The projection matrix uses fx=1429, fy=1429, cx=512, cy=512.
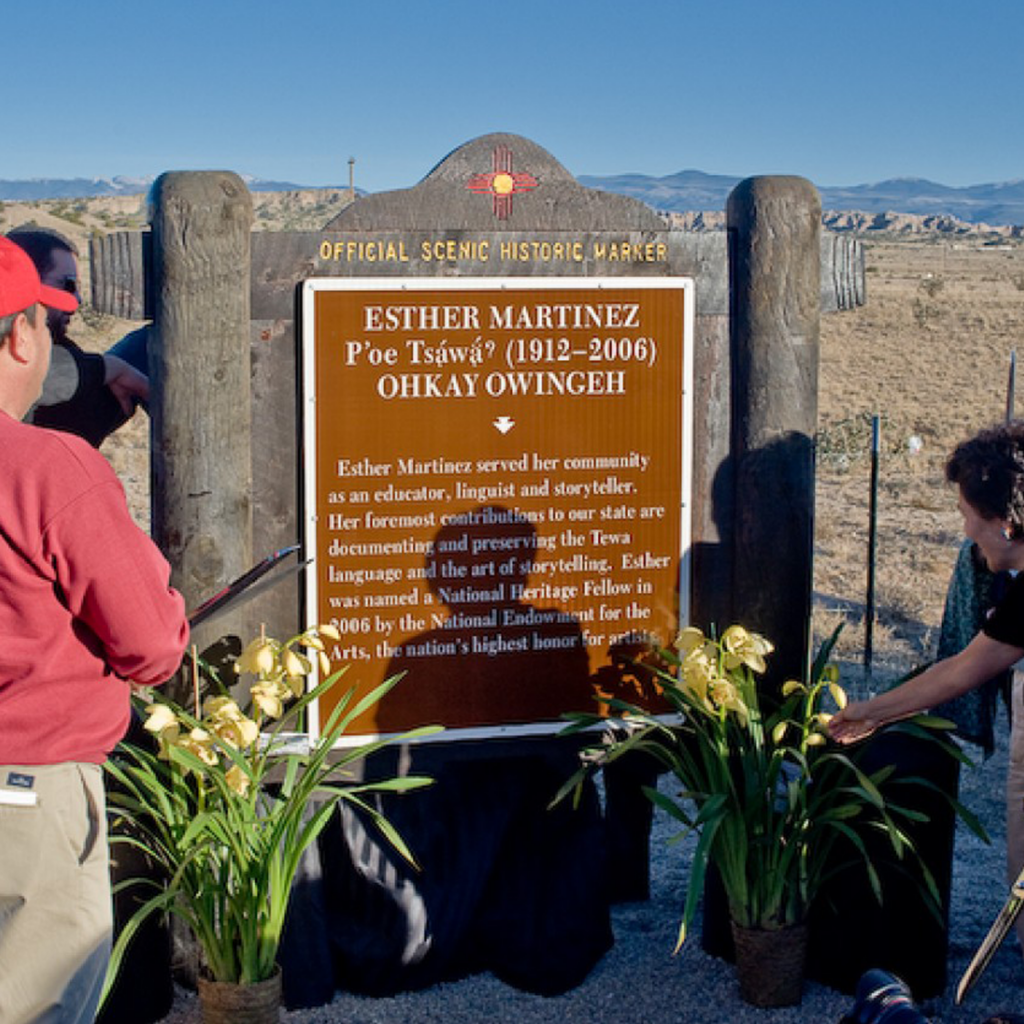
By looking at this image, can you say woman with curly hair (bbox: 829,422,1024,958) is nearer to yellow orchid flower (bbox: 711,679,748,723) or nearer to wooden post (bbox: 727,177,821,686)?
yellow orchid flower (bbox: 711,679,748,723)

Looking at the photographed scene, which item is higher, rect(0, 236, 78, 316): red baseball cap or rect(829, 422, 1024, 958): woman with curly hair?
rect(0, 236, 78, 316): red baseball cap

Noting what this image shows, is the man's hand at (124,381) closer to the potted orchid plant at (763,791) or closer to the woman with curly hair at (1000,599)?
the potted orchid plant at (763,791)

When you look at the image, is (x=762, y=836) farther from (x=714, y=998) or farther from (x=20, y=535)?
(x=20, y=535)

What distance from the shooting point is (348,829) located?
372 cm

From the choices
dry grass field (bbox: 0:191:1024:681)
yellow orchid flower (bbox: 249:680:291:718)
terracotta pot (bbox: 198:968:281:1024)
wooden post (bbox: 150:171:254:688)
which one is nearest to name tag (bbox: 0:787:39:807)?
yellow orchid flower (bbox: 249:680:291:718)

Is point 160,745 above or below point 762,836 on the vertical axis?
above

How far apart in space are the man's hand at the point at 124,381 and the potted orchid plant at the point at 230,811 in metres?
1.10

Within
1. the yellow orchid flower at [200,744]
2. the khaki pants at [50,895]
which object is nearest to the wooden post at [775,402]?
the yellow orchid flower at [200,744]

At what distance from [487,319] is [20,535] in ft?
5.83

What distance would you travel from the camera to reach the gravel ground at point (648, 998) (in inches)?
144

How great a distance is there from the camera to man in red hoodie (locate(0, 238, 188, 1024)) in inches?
85.2

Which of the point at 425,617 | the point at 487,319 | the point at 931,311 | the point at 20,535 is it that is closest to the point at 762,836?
the point at 425,617

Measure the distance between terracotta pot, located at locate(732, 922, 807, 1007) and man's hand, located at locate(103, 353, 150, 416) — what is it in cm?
226

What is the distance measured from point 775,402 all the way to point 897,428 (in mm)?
13441
